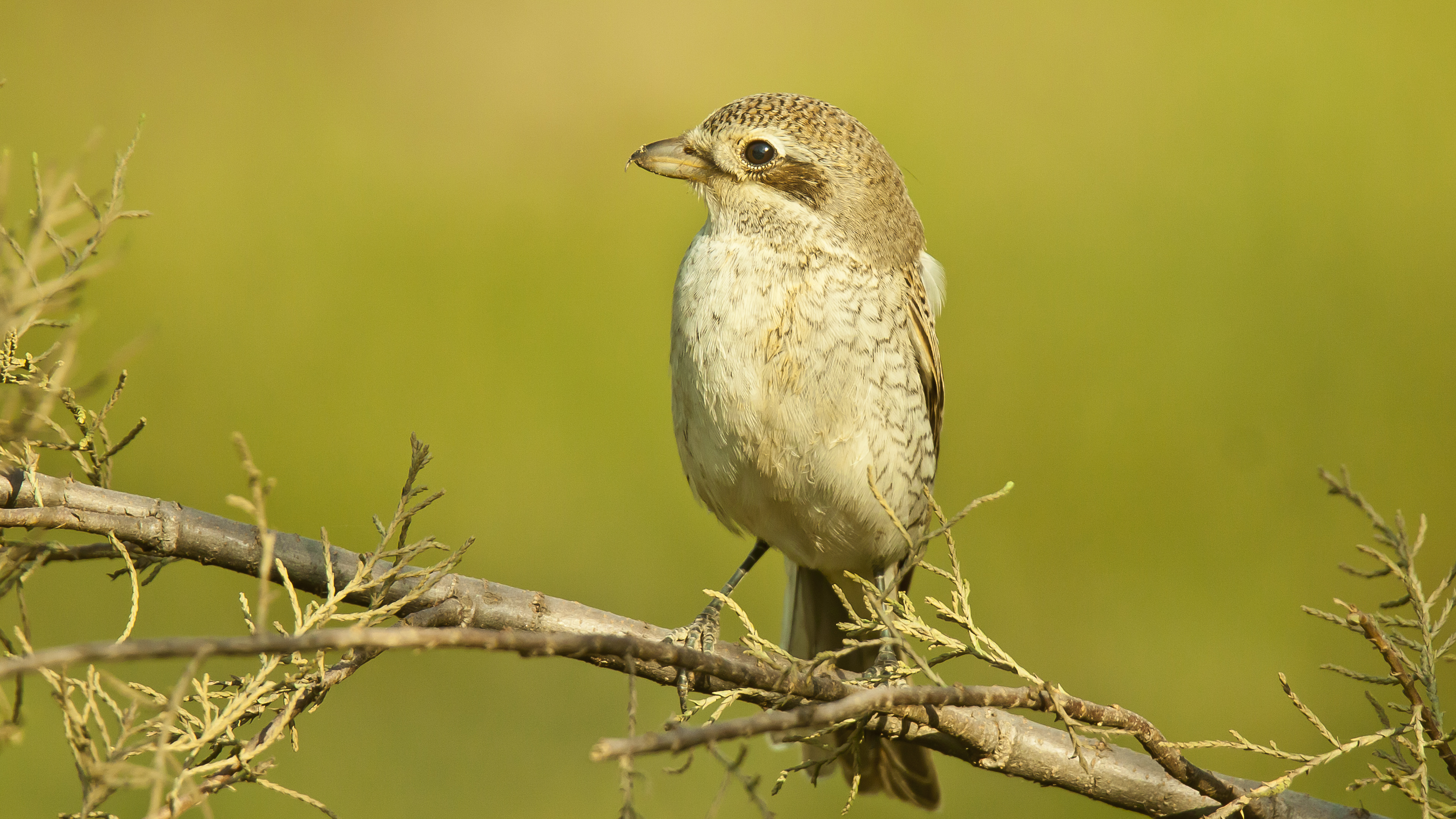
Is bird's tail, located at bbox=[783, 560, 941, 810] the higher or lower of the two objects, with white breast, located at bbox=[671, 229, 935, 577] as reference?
lower

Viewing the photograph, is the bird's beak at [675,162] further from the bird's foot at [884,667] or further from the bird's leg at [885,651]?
the bird's foot at [884,667]

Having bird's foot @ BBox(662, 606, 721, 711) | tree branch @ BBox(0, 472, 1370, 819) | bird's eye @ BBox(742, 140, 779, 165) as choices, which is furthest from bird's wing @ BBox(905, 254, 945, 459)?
tree branch @ BBox(0, 472, 1370, 819)

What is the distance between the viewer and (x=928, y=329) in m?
3.29

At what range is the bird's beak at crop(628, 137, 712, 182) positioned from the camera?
10.3 feet

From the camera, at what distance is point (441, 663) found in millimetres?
5113

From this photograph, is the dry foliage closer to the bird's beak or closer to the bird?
the bird

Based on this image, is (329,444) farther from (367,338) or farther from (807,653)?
(807,653)

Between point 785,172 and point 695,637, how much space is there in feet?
4.53

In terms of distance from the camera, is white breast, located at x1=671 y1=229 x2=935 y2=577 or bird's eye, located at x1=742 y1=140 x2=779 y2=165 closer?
white breast, located at x1=671 y1=229 x2=935 y2=577

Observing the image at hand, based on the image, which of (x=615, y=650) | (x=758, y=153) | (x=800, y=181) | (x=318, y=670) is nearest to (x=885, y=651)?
(x=800, y=181)

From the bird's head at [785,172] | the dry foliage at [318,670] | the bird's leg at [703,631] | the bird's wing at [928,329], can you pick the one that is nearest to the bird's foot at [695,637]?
the bird's leg at [703,631]

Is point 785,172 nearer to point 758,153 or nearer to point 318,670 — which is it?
point 758,153

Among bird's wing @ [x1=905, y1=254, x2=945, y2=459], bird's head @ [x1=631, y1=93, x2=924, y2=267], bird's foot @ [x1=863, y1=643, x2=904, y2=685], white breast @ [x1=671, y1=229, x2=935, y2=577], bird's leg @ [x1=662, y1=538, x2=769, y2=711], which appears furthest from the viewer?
bird's wing @ [x1=905, y1=254, x2=945, y2=459]

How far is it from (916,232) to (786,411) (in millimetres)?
943
